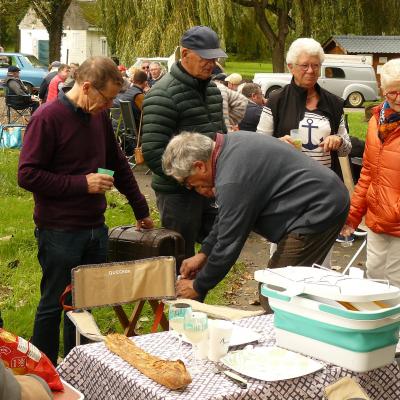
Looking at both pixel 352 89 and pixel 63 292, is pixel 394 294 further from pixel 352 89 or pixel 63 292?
pixel 352 89

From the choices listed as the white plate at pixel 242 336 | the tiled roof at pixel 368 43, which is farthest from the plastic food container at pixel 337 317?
the tiled roof at pixel 368 43

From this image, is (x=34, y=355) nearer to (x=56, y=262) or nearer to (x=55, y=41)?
(x=56, y=262)

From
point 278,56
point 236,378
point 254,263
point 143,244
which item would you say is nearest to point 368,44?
point 278,56

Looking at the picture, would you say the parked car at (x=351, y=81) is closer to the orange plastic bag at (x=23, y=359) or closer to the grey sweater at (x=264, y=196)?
the grey sweater at (x=264, y=196)

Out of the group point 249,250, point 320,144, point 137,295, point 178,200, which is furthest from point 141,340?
point 249,250

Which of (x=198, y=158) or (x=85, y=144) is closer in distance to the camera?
(x=198, y=158)

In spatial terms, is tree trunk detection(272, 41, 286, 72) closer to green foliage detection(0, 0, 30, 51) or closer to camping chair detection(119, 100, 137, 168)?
green foliage detection(0, 0, 30, 51)

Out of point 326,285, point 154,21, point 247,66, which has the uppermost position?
point 154,21

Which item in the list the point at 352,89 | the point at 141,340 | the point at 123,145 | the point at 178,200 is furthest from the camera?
the point at 352,89

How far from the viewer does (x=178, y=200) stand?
5.56m

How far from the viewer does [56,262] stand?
4766 mm

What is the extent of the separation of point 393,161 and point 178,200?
1417 mm

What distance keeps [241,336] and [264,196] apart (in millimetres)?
805

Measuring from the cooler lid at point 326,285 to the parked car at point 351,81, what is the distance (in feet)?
98.5
